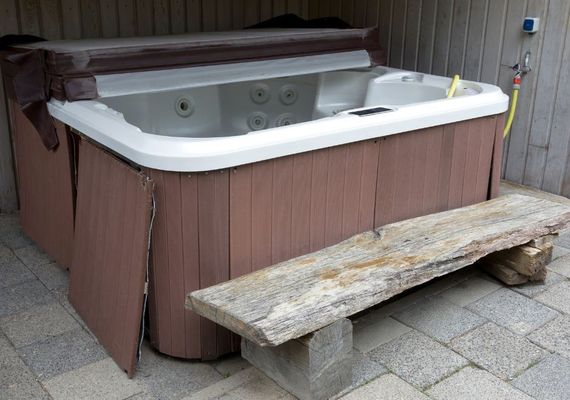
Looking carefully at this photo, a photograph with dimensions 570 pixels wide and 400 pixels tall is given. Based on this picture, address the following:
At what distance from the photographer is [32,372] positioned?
6.67 ft

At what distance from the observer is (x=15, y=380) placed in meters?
1.99

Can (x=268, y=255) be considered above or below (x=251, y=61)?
below

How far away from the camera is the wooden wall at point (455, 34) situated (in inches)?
131

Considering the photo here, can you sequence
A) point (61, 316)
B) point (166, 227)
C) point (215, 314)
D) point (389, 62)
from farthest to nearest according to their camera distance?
point (389, 62) → point (61, 316) → point (166, 227) → point (215, 314)

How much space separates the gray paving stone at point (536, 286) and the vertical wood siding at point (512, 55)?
3.17 feet

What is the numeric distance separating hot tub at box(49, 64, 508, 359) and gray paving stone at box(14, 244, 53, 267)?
0.73m

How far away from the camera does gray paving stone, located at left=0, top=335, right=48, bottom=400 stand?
1.92 meters

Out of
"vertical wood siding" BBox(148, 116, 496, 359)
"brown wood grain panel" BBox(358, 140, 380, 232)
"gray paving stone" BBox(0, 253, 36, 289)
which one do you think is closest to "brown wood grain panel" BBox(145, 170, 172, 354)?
"vertical wood siding" BBox(148, 116, 496, 359)

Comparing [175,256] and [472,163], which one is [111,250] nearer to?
[175,256]

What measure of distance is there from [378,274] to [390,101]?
1.38 metres

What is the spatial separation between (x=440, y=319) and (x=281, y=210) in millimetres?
761

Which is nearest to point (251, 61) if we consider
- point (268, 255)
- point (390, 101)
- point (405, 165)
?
point (390, 101)

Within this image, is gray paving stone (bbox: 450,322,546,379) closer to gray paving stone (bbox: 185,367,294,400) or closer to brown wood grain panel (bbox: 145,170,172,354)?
gray paving stone (bbox: 185,367,294,400)

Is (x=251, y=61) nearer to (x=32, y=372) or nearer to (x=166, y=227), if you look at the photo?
(x=166, y=227)
